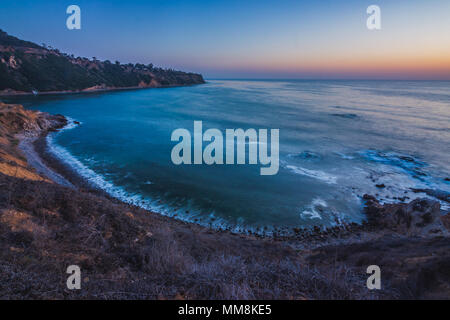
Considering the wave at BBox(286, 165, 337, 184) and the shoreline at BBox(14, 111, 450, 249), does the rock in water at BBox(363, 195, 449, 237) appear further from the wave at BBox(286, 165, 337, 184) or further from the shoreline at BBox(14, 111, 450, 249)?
the wave at BBox(286, 165, 337, 184)

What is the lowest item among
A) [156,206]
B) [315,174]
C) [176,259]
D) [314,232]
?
[314,232]

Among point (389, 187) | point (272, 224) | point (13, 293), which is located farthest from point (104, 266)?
point (389, 187)

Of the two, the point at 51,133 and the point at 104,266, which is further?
the point at 51,133

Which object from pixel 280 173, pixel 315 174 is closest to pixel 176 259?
pixel 280 173

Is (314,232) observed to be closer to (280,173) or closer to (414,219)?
(414,219)

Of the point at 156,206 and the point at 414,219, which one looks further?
the point at 156,206

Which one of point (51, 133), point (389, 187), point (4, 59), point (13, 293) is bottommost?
point (389, 187)

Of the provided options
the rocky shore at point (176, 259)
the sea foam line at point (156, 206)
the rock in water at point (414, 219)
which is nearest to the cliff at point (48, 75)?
the sea foam line at point (156, 206)

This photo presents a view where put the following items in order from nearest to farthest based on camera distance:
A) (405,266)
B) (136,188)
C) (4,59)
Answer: (405,266)
(136,188)
(4,59)
